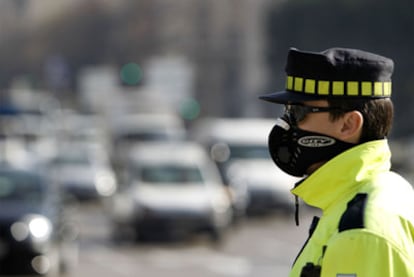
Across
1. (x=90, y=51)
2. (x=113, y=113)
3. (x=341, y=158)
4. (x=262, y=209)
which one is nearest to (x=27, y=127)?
(x=113, y=113)

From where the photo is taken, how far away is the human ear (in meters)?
3.79

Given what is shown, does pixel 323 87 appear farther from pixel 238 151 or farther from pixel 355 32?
pixel 355 32

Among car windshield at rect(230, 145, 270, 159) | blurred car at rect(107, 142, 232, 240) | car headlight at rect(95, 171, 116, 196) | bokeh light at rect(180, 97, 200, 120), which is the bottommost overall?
bokeh light at rect(180, 97, 200, 120)

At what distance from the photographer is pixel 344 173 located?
3715 millimetres

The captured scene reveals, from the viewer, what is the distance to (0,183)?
20.0 m

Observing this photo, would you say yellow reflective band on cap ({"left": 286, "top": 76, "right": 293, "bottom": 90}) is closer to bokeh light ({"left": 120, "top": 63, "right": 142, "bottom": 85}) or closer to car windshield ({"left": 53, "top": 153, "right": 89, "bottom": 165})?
car windshield ({"left": 53, "top": 153, "right": 89, "bottom": 165})

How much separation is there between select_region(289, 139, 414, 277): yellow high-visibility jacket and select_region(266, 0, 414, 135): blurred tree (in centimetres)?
4699

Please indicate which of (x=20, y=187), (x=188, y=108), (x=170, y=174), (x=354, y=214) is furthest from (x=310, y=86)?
(x=188, y=108)

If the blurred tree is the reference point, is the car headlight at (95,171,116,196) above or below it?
below

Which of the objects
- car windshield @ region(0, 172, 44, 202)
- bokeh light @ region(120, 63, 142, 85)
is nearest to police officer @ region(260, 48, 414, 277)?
car windshield @ region(0, 172, 44, 202)

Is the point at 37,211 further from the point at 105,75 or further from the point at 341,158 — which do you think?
the point at 105,75

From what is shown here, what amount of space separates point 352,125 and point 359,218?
1.31 ft

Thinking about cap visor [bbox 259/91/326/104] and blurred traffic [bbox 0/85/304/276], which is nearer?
cap visor [bbox 259/91/326/104]

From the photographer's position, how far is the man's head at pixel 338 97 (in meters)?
3.78
